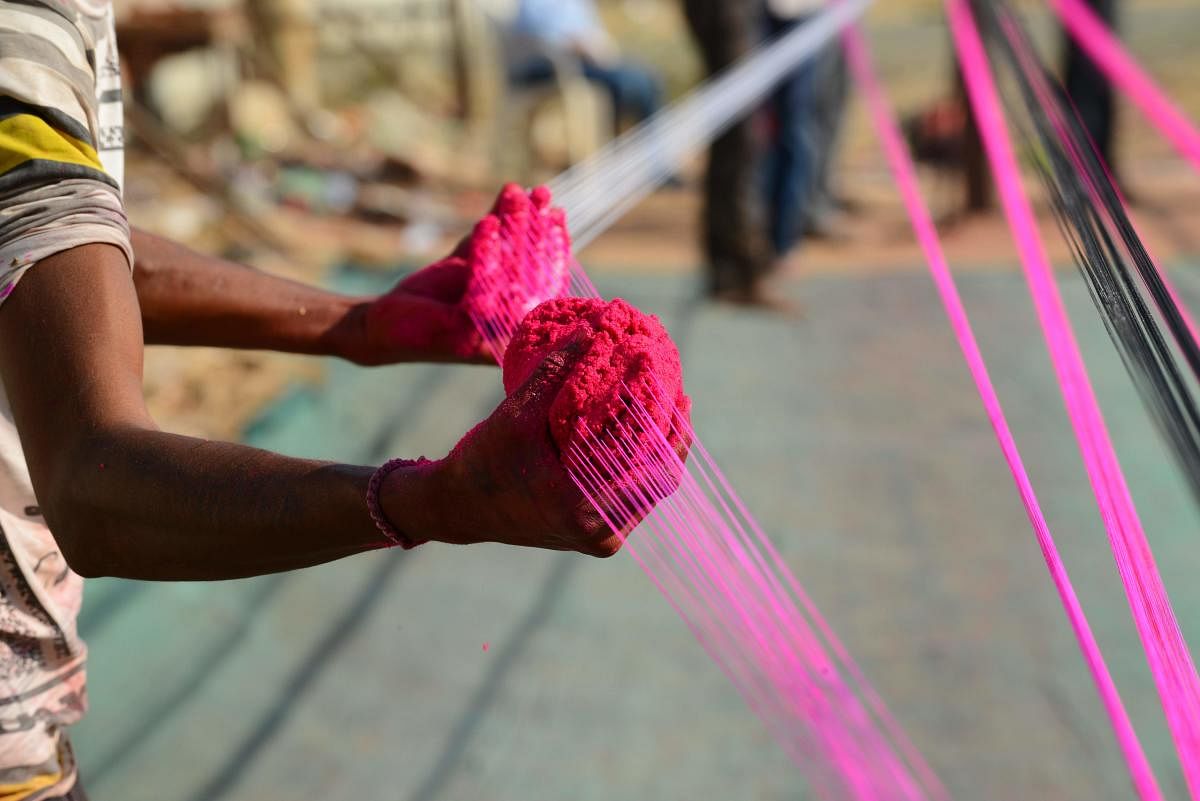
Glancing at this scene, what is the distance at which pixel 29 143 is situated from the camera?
0.76m

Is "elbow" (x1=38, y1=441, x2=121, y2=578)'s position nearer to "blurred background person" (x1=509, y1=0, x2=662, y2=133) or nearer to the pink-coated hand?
the pink-coated hand

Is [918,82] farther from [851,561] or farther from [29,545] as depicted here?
[29,545]

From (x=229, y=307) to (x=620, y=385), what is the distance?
0.56 meters

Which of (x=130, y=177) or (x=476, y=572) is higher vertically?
(x=130, y=177)

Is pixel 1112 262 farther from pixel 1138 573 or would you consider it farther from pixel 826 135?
pixel 826 135

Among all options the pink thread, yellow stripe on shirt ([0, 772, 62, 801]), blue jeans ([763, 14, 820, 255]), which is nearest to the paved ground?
yellow stripe on shirt ([0, 772, 62, 801])

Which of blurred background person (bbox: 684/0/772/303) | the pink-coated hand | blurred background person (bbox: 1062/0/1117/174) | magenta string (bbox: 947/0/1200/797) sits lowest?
blurred background person (bbox: 1062/0/1117/174)

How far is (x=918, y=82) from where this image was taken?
762 cm

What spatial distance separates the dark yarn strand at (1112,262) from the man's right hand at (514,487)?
376 mm

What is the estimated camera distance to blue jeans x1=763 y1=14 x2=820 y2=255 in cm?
433

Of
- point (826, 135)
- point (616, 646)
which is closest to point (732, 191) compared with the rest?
point (826, 135)

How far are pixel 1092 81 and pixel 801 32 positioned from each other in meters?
2.28

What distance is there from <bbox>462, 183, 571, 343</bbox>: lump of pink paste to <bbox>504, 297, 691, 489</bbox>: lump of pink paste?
33 cm

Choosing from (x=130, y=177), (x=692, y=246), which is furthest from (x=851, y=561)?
(x=130, y=177)
